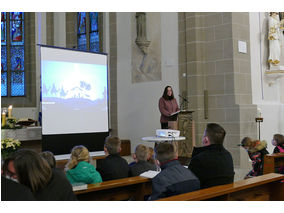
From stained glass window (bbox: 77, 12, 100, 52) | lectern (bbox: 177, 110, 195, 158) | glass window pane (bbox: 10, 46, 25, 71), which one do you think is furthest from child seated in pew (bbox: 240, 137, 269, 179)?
glass window pane (bbox: 10, 46, 25, 71)

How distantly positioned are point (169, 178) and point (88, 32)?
35.6 ft

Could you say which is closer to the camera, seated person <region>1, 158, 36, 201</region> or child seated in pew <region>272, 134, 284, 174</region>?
seated person <region>1, 158, 36, 201</region>

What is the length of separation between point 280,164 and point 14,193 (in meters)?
5.21

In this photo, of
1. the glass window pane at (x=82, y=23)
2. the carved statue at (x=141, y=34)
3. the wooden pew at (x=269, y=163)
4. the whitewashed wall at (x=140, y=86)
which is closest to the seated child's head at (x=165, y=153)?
the wooden pew at (x=269, y=163)

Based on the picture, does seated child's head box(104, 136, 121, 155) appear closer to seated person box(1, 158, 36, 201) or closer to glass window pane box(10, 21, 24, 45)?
seated person box(1, 158, 36, 201)

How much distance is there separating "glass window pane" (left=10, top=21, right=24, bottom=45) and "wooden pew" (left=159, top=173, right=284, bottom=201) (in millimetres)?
12358

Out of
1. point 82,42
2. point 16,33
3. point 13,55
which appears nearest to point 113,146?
point 82,42

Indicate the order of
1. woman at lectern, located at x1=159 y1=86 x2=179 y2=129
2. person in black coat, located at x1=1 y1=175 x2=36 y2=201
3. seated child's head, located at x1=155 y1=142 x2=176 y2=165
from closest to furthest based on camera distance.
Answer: person in black coat, located at x1=1 y1=175 x2=36 y2=201 < seated child's head, located at x1=155 y1=142 x2=176 y2=165 < woman at lectern, located at x1=159 y1=86 x2=179 y2=129

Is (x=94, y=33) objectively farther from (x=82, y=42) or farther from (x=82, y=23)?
(x=82, y=23)

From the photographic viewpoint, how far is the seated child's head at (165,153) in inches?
133

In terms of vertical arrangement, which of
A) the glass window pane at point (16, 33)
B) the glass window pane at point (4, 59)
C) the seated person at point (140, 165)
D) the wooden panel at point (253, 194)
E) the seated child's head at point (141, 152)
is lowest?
the wooden panel at point (253, 194)

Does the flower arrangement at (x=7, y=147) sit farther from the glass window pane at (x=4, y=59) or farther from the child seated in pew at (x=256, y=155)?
the glass window pane at (x=4, y=59)

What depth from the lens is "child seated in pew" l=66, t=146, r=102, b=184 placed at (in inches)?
156

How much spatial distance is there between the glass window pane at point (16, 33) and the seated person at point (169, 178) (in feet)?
40.5
